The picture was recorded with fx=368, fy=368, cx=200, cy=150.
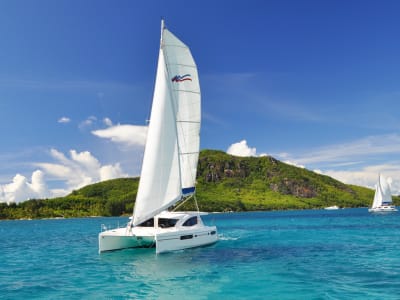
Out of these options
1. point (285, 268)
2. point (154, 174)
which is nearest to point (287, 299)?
point (285, 268)

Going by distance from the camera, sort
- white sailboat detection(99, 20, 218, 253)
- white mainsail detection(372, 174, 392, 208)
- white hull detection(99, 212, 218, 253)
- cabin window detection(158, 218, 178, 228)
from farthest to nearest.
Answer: white mainsail detection(372, 174, 392, 208), cabin window detection(158, 218, 178, 228), white sailboat detection(99, 20, 218, 253), white hull detection(99, 212, 218, 253)

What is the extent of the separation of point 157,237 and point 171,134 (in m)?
8.85

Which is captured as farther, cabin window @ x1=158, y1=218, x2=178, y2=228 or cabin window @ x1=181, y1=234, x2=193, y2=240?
cabin window @ x1=158, y1=218, x2=178, y2=228

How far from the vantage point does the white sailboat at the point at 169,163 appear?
30453mm

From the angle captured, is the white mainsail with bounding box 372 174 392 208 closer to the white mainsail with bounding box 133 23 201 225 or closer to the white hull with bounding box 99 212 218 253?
the white mainsail with bounding box 133 23 201 225

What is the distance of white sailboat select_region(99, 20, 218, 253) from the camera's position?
99.9 ft

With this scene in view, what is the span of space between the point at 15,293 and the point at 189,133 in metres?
19.9

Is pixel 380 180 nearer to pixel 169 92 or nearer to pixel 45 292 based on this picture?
pixel 169 92

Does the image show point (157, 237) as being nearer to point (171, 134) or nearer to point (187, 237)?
point (187, 237)

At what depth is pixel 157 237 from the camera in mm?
28984

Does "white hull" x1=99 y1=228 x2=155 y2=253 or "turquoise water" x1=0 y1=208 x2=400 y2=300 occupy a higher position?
"white hull" x1=99 y1=228 x2=155 y2=253

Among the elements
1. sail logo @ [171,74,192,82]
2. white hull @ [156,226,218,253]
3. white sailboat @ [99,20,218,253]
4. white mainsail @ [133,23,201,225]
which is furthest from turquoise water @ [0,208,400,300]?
sail logo @ [171,74,192,82]

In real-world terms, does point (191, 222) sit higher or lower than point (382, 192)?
lower

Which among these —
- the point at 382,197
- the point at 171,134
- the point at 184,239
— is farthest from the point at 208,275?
the point at 382,197
